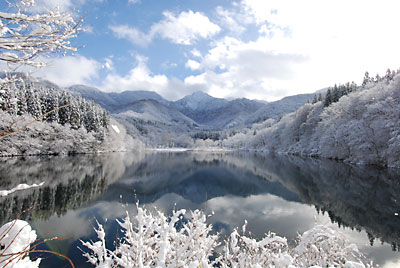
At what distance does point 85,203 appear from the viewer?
15523mm

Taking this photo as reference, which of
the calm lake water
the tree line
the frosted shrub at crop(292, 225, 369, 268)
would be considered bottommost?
the calm lake water


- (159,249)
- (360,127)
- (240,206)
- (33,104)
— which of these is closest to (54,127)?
(33,104)

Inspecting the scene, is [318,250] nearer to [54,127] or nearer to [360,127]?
[360,127]

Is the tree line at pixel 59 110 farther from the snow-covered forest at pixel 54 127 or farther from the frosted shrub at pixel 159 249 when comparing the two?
the frosted shrub at pixel 159 249

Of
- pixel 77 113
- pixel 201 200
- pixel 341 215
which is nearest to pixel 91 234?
pixel 201 200

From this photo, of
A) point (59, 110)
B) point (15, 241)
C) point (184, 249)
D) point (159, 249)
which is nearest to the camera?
point (15, 241)

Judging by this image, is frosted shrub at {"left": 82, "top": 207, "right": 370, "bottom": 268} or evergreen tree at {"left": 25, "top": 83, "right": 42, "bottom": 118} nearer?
frosted shrub at {"left": 82, "top": 207, "right": 370, "bottom": 268}

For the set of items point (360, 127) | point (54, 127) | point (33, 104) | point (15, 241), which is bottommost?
point (15, 241)

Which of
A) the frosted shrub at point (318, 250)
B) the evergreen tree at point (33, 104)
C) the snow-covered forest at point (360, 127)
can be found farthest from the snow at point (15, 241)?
the evergreen tree at point (33, 104)

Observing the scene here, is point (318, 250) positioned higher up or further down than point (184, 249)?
further down

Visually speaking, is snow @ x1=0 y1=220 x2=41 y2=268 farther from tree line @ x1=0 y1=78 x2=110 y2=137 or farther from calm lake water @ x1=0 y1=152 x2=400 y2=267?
tree line @ x1=0 y1=78 x2=110 y2=137

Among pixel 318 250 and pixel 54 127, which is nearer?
pixel 318 250

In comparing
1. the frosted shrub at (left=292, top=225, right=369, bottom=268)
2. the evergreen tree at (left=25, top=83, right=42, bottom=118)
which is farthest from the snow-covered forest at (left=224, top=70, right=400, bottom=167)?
the evergreen tree at (left=25, top=83, right=42, bottom=118)

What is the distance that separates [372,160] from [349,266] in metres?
38.7
